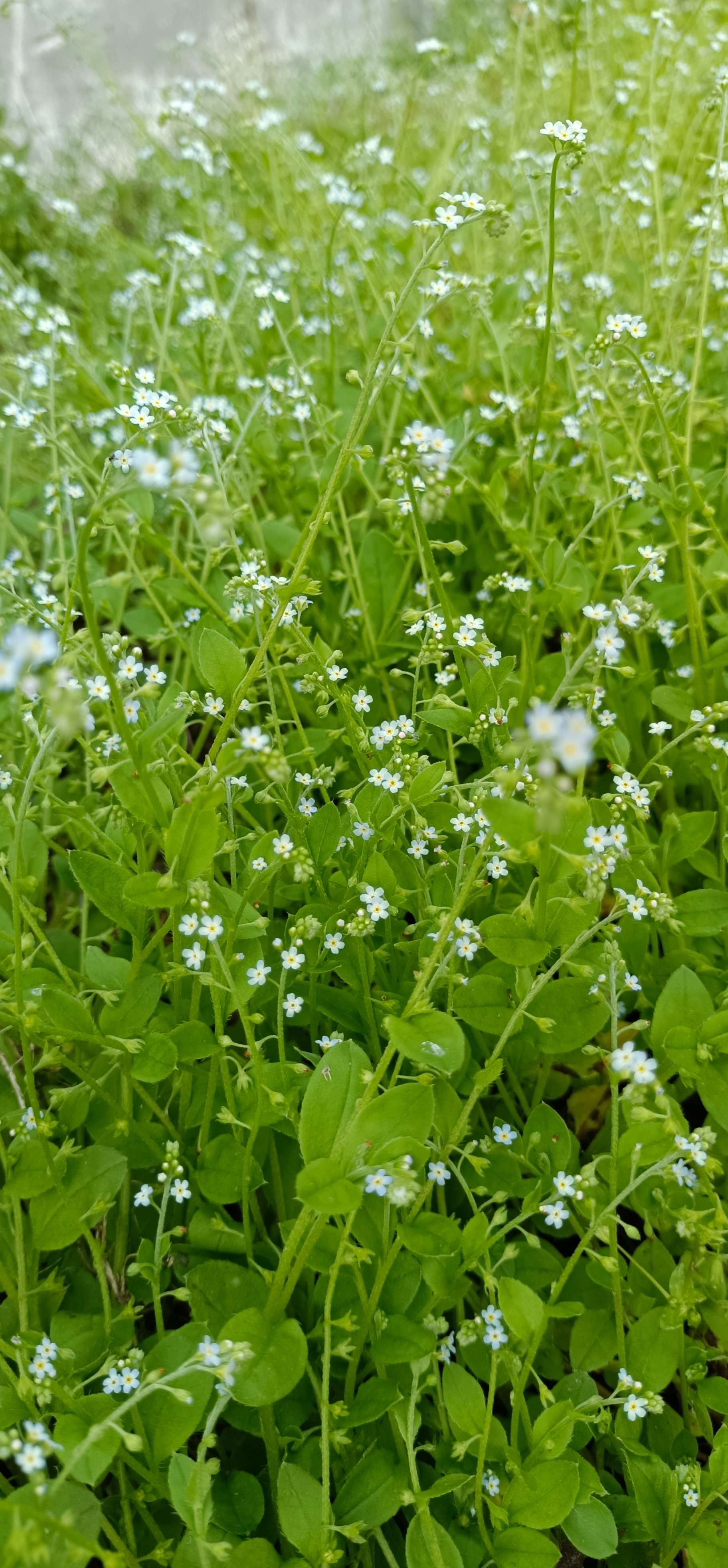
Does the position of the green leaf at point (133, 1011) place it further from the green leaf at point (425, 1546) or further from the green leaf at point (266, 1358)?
the green leaf at point (425, 1546)

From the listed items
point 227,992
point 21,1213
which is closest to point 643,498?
point 227,992

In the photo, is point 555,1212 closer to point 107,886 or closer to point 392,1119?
point 392,1119

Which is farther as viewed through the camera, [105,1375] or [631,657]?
[631,657]

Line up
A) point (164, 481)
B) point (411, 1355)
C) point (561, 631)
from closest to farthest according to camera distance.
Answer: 1. point (164, 481)
2. point (411, 1355)
3. point (561, 631)

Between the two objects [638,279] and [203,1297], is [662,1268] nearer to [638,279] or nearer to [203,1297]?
[203,1297]

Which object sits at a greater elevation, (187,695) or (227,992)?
(187,695)

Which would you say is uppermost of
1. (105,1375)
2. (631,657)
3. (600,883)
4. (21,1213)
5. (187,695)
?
(631,657)

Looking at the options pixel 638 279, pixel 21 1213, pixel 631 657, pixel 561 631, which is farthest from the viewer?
pixel 638 279
